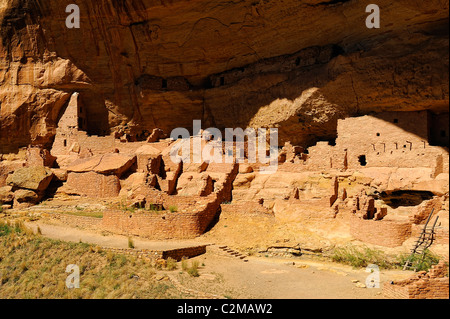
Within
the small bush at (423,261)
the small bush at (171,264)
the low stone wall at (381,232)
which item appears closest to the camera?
the small bush at (423,261)

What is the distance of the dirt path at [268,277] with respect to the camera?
1050 cm

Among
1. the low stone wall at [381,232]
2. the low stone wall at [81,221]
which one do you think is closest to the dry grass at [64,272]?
the low stone wall at [81,221]

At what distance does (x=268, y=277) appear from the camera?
11.9 m

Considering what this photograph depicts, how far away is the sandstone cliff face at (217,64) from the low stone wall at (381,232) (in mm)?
6359

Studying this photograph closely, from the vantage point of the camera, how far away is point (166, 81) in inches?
1024

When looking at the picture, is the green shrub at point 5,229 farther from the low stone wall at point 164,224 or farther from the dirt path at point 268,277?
the low stone wall at point 164,224

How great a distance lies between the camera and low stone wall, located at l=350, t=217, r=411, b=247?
503 inches

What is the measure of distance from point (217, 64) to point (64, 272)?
49.0 ft

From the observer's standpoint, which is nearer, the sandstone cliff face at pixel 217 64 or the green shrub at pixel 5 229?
the green shrub at pixel 5 229

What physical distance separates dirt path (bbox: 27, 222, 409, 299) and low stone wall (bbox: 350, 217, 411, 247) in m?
1.33

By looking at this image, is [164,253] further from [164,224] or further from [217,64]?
[217,64]

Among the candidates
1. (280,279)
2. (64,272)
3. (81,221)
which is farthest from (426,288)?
(81,221)

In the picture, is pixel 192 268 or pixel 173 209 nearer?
pixel 192 268

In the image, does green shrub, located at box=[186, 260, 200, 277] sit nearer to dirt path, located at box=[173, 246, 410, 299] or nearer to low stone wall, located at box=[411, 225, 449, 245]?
dirt path, located at box=[173, 246, 410, 299]
